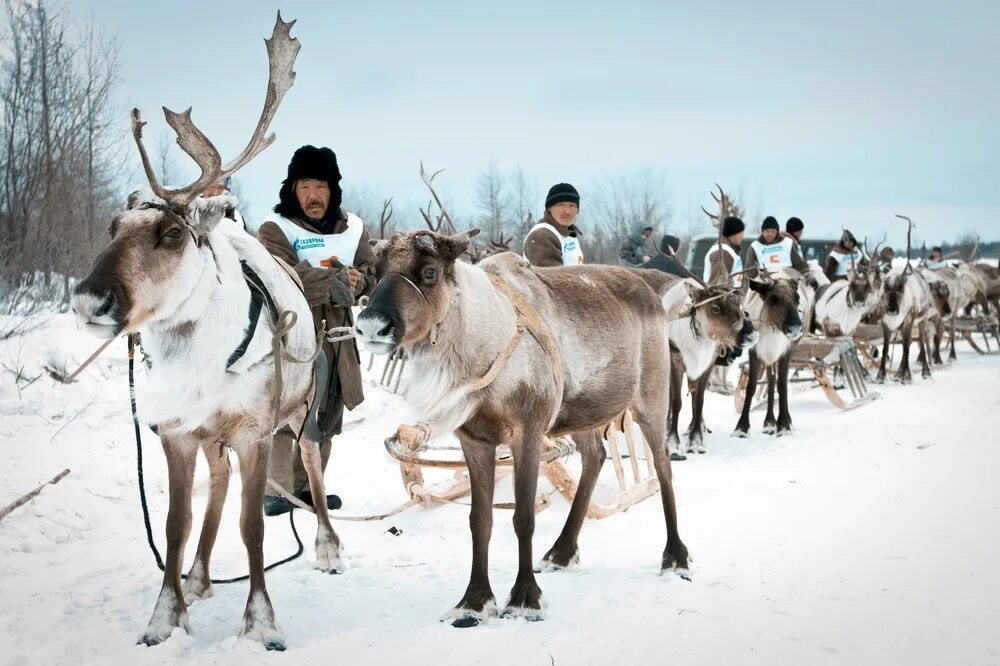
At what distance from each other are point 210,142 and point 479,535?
2302mm

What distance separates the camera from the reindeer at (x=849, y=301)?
12.8 m

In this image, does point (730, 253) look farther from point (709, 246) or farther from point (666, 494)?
point (709, 246)

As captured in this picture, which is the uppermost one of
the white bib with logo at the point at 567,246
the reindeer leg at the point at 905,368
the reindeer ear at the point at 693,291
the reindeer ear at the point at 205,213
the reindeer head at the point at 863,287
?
the reindeer ear at the point at 205,213

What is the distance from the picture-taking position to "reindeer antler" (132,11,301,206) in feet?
11.1

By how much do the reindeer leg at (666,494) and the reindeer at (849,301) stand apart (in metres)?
9.32

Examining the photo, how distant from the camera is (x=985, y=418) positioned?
9156mm

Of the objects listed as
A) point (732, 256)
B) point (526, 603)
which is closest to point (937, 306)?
point (732, 256)

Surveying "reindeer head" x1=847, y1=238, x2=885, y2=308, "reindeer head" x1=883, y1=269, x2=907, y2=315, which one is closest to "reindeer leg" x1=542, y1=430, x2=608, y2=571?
"reindeer head" x1=847, y1=238, x2=885, y2=308

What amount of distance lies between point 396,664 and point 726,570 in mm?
2197

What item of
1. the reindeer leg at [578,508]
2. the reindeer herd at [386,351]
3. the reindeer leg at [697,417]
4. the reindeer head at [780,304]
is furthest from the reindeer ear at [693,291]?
the reindeer leg at [578,508]

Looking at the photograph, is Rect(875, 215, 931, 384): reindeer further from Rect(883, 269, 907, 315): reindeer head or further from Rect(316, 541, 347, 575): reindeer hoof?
Rect(316, 541, 347, 575): reindeer hoof

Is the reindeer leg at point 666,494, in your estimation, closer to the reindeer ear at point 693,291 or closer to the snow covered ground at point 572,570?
the snow covered ground at point 572,570

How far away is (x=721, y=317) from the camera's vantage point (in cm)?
845

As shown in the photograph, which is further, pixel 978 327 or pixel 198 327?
pixel 978 327
